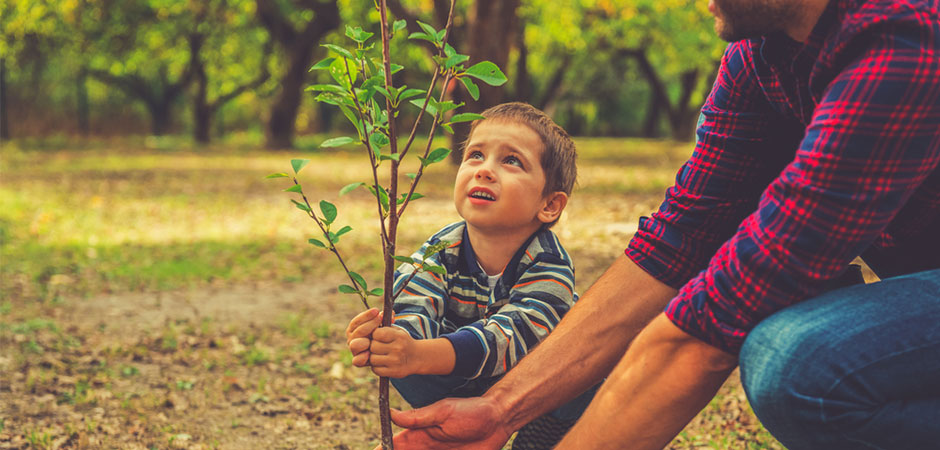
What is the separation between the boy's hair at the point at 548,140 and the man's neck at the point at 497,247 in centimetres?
14

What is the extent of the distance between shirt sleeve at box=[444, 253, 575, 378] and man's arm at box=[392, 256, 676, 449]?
0.06 metres

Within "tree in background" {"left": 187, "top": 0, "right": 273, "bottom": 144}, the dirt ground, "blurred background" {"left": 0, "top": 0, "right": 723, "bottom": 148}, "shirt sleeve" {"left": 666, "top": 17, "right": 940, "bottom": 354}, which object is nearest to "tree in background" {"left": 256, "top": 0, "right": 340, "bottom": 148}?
"blurred background" {"left": 0, "top": 0, "right": 723, "bottom": 148}

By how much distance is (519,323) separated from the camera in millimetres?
2086

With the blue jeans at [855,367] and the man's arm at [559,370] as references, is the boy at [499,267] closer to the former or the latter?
the man's arm at [559,370]

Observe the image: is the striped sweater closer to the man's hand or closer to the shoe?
the man's hand

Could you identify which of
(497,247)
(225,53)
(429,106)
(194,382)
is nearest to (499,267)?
(497,247)

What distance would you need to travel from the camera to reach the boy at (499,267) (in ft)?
6.82

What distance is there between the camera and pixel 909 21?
145cm

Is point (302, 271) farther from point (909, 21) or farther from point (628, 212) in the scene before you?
point (909, 21)

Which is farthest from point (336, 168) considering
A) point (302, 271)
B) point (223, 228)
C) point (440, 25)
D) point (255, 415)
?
point (255, 415)

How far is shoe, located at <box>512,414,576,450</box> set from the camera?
2.35 meters

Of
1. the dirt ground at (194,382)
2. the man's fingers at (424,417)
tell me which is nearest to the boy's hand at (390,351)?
the man's fingers at (424,417)

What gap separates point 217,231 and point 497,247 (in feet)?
19.9

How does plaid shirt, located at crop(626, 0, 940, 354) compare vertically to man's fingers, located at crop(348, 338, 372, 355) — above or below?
above
